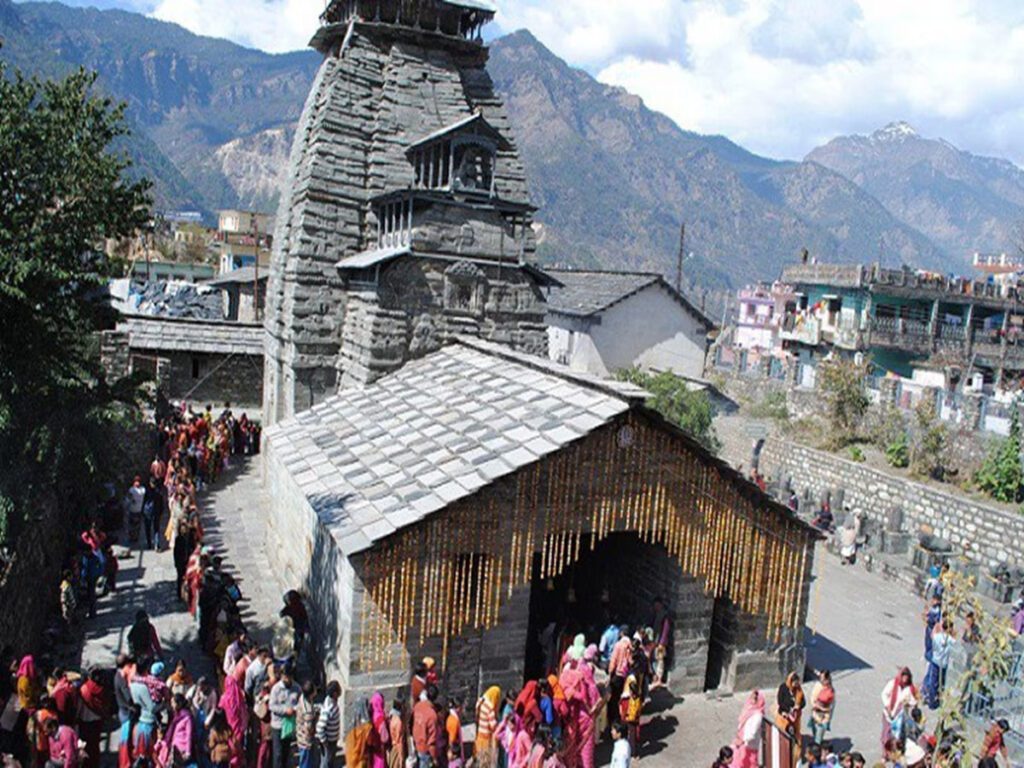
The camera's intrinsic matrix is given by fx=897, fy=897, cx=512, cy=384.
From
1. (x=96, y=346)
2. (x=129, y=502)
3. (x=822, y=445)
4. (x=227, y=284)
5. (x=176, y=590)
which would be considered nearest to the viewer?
(x=176, y=590)

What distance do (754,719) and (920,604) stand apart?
11.7 meters

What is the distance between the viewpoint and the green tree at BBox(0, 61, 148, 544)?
38.2ft

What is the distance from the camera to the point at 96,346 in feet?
73.1

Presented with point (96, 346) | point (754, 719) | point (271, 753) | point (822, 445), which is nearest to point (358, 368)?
point (96, 346)

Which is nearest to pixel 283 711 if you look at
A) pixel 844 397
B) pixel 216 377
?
pixel 216 377

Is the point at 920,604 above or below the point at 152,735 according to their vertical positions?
below

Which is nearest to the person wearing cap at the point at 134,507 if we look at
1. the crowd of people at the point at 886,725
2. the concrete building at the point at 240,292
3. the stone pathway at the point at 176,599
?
the stone pathway at the point at 176,599

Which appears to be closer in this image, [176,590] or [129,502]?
[176,590]

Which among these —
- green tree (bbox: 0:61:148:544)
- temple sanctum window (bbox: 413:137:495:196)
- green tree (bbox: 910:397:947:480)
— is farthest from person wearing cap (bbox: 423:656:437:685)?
green tree (bbox: 910:397:947:480)

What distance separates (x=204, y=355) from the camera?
3195 centimetres

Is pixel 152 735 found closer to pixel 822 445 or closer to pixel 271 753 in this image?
→ pixel 271 753

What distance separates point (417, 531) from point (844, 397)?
76.4 feet

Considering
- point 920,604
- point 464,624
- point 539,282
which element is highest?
point 539,282

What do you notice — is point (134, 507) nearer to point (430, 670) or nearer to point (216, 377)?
point (430, 670)
